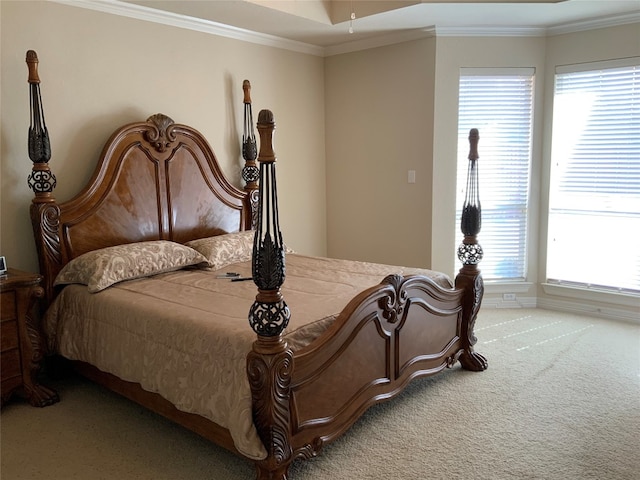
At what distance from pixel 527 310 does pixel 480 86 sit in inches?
83.2

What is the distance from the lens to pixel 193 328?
230 cm

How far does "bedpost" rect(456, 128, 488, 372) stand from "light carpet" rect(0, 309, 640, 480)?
0.14 m

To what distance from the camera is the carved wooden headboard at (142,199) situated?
10.3 feet

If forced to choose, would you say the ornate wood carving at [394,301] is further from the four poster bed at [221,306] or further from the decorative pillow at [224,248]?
the decorative pillow at [224,248]

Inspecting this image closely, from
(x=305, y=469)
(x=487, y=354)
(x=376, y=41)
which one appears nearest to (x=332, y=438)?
(x=305, y=469)

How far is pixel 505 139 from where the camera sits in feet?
15.1

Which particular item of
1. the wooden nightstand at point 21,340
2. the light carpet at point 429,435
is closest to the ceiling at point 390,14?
the wooden nightstand at point 21,340

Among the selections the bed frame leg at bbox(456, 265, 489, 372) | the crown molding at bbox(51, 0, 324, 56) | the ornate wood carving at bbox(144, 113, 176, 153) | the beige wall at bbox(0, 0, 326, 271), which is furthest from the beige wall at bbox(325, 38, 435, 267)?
the ornate wood carving at bbox(144, 113, 176, 153)

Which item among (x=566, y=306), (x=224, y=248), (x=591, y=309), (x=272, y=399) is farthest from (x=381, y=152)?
(x=272, y=399)

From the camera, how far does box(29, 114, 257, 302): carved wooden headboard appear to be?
10.3 ft

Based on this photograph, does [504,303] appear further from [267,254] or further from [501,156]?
[267,254]

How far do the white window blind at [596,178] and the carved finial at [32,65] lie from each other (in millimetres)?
4093

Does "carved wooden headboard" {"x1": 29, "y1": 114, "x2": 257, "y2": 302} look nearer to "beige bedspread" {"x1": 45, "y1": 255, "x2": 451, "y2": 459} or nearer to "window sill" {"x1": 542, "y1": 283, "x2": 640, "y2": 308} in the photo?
"beige bedspread" {"x1": 45, "y1": 255, "x2": 451, "y2": 459}

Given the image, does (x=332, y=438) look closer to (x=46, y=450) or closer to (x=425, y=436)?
(x=425, y=436)
